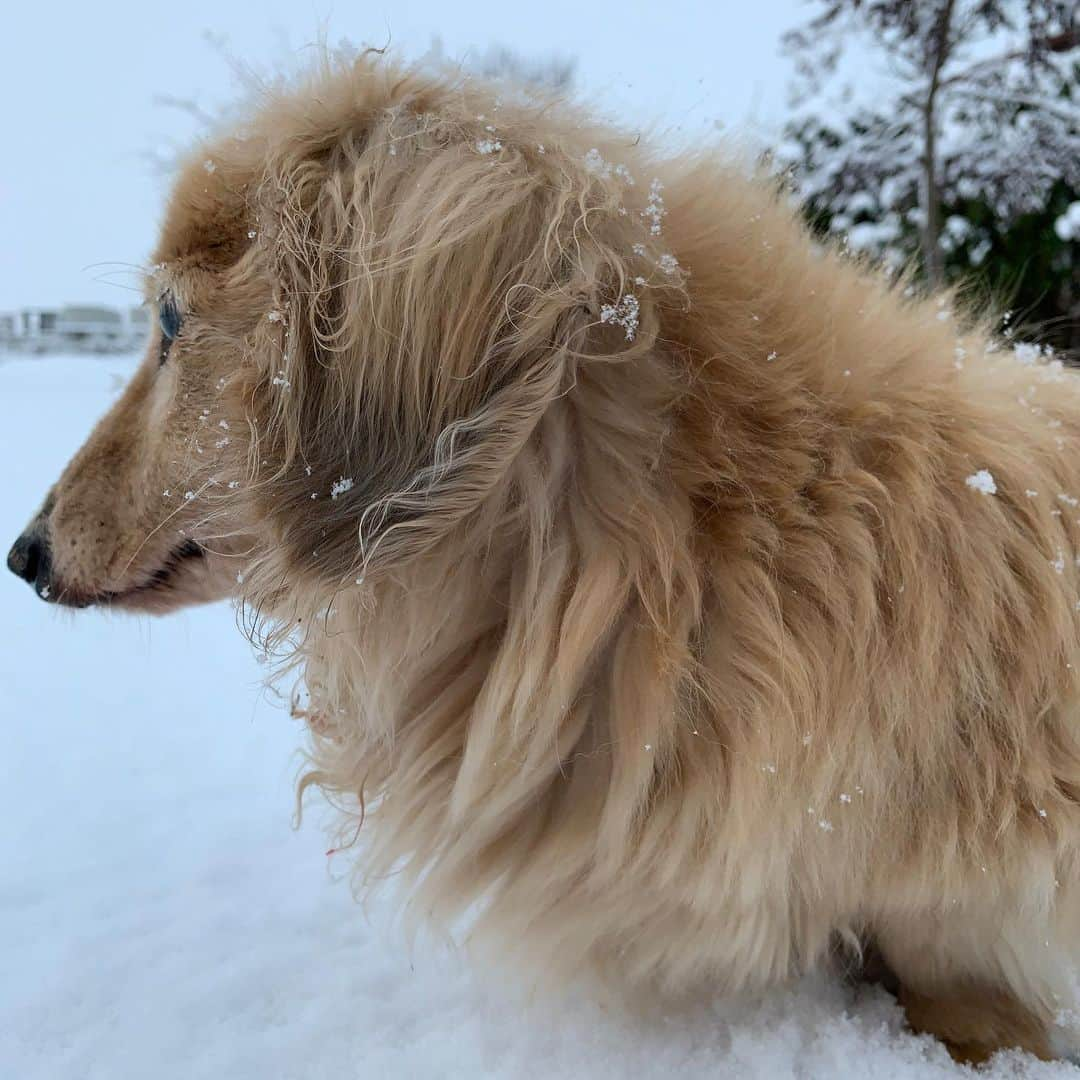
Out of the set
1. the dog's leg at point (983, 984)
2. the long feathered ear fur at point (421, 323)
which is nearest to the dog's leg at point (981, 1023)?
the dog's leg at point (983, 984)

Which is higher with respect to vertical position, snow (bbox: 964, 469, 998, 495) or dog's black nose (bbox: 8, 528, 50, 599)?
snow (bbox: 964, 469, 998, 495)

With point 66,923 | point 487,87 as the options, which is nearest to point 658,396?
point 487,87

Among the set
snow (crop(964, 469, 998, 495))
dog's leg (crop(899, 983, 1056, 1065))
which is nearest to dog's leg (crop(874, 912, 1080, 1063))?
dog's leg (crop(899, 983, 1056, 1065))

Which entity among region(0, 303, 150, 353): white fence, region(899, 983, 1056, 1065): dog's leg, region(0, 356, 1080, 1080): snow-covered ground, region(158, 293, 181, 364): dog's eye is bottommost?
region(0, 303, 150, 353): white fence

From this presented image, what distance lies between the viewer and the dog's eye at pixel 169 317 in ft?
4.14

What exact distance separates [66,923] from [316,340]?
1.24m

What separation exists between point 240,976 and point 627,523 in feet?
3.50

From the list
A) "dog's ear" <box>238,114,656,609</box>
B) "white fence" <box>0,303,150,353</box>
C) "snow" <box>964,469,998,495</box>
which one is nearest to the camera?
"dog's ear" <box>238,114,656,609</box>

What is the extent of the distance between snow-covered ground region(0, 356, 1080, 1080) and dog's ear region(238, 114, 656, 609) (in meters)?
0.69

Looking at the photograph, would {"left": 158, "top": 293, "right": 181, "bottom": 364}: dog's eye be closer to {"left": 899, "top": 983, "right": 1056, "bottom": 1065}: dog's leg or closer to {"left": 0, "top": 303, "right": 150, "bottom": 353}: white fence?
{"left": 899, "top": 983, "right": 1056, "bottom": 1065}: dog's leg

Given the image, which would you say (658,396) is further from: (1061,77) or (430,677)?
(1061,77)

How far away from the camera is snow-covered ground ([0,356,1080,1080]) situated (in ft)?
4.33

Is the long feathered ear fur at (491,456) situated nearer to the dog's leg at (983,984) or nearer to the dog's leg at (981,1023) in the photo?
the dog's leg at (983,984)

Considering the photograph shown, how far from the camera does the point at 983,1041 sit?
1.35 m
